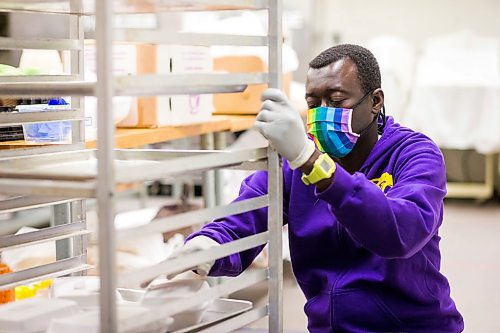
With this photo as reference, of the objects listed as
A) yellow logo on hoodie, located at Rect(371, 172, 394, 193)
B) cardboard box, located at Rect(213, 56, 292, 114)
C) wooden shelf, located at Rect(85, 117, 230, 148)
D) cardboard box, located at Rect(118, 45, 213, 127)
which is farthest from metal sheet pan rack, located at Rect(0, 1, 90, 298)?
cardboard box, located at Rect(213, 56, 292, 114)

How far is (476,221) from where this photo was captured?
5828 millimetres

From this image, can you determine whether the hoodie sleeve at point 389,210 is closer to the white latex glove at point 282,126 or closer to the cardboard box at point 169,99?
the white latex glove at point 282,126

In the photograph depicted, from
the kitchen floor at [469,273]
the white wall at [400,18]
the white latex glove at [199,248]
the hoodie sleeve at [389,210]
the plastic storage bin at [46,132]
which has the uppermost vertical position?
the white wall at [400,18]

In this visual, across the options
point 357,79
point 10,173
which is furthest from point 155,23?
point 10,173

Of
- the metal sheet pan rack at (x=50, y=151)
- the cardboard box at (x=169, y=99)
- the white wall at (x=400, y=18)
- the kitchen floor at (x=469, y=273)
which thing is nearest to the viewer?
the metal sheet pan rack at (x=50, y=151)

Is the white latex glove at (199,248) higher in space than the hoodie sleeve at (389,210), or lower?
lower

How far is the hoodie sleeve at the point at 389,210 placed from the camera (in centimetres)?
147

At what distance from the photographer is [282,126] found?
1391mm

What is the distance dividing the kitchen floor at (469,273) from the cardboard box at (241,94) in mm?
908

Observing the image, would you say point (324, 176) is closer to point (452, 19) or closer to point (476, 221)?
point (476, 221)

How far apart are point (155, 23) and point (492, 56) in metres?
2.69

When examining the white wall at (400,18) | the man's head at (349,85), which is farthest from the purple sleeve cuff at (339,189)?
the white wall at (400,18)

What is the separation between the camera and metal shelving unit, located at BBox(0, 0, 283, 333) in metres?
1.12

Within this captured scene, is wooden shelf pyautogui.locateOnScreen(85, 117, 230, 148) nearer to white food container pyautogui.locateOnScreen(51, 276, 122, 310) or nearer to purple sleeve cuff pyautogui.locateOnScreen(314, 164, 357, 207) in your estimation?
white food container pyautogui.locateOnScreen(51, 276, 122, 310)
